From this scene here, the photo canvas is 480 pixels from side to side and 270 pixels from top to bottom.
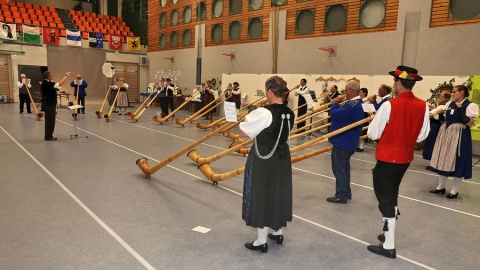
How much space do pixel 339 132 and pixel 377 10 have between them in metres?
7.92

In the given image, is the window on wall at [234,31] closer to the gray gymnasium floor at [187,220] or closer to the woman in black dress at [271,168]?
the gray gymnasium floor at [187,220]

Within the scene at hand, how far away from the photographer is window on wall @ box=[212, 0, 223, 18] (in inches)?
661

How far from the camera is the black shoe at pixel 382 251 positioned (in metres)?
3.41

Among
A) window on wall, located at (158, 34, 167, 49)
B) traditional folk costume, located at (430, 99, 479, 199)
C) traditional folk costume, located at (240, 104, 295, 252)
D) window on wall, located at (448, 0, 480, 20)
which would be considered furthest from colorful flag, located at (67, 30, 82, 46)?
traditional folk costume, located at (240, 104, 295, 252)

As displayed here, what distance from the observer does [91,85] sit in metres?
22.1

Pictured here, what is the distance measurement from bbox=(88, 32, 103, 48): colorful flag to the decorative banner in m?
0.58

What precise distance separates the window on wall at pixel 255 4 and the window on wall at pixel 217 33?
233 cm

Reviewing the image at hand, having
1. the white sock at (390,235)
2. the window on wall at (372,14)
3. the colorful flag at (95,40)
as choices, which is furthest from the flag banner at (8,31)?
the white sock at (390,235)

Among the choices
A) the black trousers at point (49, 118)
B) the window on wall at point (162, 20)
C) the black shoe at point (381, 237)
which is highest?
the window on wall at point (162, 20)

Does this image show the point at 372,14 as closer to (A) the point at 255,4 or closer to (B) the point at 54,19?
(A) the point at 255,4

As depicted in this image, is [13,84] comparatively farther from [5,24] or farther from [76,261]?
[76,261]

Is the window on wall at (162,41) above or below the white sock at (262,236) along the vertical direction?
above

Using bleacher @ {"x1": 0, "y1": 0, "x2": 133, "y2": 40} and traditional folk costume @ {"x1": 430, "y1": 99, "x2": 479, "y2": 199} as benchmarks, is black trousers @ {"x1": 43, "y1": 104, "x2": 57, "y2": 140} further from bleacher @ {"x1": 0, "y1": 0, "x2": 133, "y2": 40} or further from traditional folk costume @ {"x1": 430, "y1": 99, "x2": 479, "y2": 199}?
bleacher @ {"x1": 0, "y1": 0, "x2": 133, "y2": 40}

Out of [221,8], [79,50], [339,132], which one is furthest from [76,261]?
[79,50]
